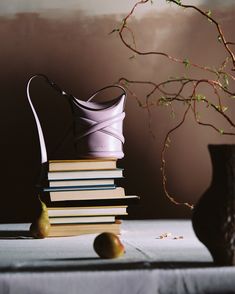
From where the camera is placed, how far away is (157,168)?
203 centimetres

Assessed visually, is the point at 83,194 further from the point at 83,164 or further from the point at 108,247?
the point at 108,247

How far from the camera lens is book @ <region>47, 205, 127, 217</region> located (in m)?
1.57

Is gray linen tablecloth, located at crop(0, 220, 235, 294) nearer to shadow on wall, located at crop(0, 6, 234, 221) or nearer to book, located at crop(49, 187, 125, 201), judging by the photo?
book, located at crop(49, 187, 125, 201)

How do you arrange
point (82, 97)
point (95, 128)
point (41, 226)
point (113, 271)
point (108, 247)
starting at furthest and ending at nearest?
point (82, 97) < point (95, 128) < point (41, 226) < point (108, 247) < point (113, 271)

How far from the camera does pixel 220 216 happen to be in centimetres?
112

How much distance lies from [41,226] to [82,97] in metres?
0.61

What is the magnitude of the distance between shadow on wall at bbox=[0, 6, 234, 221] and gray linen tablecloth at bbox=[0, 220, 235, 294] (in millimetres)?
652

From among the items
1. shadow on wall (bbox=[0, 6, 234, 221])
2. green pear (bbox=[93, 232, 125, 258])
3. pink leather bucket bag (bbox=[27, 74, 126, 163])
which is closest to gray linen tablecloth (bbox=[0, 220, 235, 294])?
green pear (bbox=[93, 232, 125, 258])

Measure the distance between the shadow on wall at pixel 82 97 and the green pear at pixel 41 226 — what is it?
45cm

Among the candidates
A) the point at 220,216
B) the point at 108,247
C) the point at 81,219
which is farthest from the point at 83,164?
the point at 220,216

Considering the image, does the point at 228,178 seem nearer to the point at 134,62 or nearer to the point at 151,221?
the point at 151,221

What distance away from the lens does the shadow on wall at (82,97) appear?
6.49 ft

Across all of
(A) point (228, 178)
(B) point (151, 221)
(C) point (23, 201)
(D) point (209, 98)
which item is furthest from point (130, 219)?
(A) point (228, 178)

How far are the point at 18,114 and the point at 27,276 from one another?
102 centimetres
